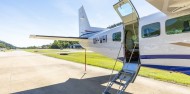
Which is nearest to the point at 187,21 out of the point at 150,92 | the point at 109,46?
the point at 150,92

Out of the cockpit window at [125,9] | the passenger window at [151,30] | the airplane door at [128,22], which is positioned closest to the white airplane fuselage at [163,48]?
the passenger window at [151,30]

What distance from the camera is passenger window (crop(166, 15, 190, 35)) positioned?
7.23 meters

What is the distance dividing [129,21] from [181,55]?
10.3ft

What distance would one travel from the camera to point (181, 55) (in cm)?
746

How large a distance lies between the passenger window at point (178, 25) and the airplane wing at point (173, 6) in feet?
0.63

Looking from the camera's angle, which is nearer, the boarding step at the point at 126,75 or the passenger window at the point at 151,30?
the passenger window at the point at 151,30

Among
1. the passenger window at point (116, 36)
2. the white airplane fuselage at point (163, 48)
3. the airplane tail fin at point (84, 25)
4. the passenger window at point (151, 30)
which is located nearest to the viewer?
the white airplane fuselage at point (163, 48)

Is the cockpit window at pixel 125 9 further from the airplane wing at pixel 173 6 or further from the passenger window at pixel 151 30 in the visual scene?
the airplane wing at pixel 173 6

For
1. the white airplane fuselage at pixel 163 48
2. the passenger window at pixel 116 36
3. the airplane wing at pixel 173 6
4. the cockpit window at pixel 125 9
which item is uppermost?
the cockpit window at pixel 125 9

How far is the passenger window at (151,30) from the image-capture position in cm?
838

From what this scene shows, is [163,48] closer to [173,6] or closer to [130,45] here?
[173,6]

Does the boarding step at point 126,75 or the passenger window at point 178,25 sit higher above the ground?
the passenger window at point 178,25

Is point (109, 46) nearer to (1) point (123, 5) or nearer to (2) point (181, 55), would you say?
(1) point (123, 5)

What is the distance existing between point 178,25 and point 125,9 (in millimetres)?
2588
